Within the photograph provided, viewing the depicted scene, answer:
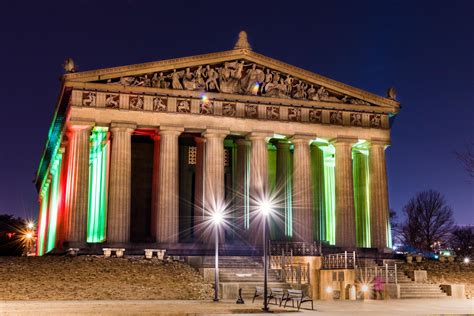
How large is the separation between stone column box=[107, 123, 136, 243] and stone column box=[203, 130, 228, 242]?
5672mm

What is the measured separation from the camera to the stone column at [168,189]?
152ft

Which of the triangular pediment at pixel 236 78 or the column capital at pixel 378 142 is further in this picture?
the column capital at pixel 378 142

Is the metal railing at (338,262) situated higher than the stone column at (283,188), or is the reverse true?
the stone column at (283,188)

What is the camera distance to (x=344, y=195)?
51062mm

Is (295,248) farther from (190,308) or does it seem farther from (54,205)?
(54,205)

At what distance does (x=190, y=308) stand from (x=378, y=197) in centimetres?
2846

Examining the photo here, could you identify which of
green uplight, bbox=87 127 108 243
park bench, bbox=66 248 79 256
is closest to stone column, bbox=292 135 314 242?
green uplight, bbox=87 127 108 243

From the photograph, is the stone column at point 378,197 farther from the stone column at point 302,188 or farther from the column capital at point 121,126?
the column capital at point 121,126

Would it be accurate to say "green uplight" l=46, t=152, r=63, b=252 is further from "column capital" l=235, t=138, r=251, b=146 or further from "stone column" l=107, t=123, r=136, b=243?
"column capital" l=235, t=138, r=251, b=146

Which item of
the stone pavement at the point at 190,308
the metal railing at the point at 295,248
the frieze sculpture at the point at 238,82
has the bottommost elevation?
the stone pavement at the point at 190,308

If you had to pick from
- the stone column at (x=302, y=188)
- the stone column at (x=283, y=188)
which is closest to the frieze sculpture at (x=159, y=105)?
the stone column at (x=302, y=188)

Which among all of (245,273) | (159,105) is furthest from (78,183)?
(245,273)

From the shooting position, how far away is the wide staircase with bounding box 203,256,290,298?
3556 centimetres

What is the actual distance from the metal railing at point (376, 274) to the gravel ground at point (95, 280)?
8.84 metres
